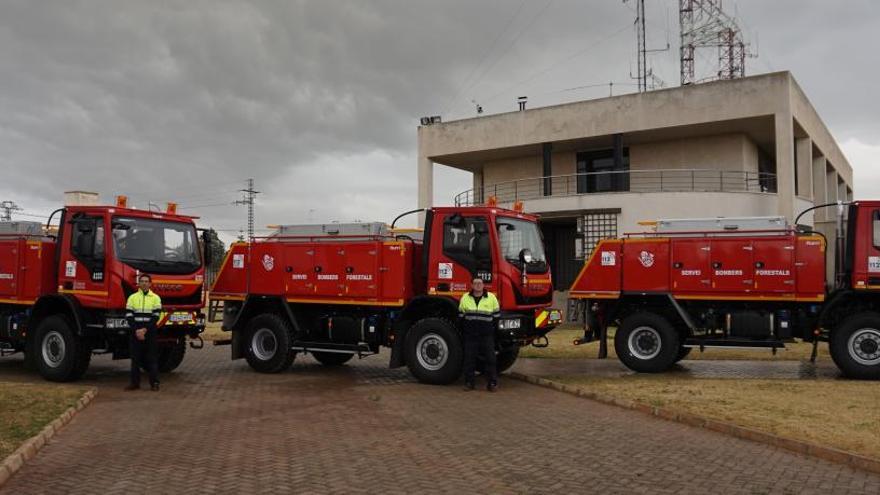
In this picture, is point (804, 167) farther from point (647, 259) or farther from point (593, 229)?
point (647, 259)

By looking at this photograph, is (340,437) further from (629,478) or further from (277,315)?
(277,315)

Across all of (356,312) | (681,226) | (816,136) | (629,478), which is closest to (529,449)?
(629,478)

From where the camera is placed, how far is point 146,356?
37.9ft

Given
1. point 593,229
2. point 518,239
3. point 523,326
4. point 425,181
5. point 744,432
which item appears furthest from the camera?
point 425,181

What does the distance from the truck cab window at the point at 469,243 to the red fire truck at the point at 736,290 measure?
2.82 metres

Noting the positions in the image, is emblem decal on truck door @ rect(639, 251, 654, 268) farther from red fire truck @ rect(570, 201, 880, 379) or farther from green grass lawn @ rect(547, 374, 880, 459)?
green grass lawn @ rect(547, 374, 880, 459)

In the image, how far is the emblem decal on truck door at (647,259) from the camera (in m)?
13.4

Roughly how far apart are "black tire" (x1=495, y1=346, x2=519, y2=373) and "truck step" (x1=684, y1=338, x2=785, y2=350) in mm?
3147

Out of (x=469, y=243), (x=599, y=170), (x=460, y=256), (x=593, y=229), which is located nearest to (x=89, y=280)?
(x=460, y=256)

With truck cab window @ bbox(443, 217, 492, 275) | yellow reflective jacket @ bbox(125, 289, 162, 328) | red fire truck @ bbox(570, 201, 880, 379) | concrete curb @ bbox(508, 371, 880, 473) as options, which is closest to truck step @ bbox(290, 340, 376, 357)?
truck cab window @ bbox(443, 217, 492, 275)

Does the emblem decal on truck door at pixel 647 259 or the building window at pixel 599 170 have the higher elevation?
the building window at pixel 599 170

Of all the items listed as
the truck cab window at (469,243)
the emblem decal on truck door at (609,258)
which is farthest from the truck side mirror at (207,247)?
the emblem decal on truck door at (609,258)

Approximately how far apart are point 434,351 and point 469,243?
1.86 metres

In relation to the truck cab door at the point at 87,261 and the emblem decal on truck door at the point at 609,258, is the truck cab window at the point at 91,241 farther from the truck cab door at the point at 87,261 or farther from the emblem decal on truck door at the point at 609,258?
the emblem decal on truck door at the point at 609,258
